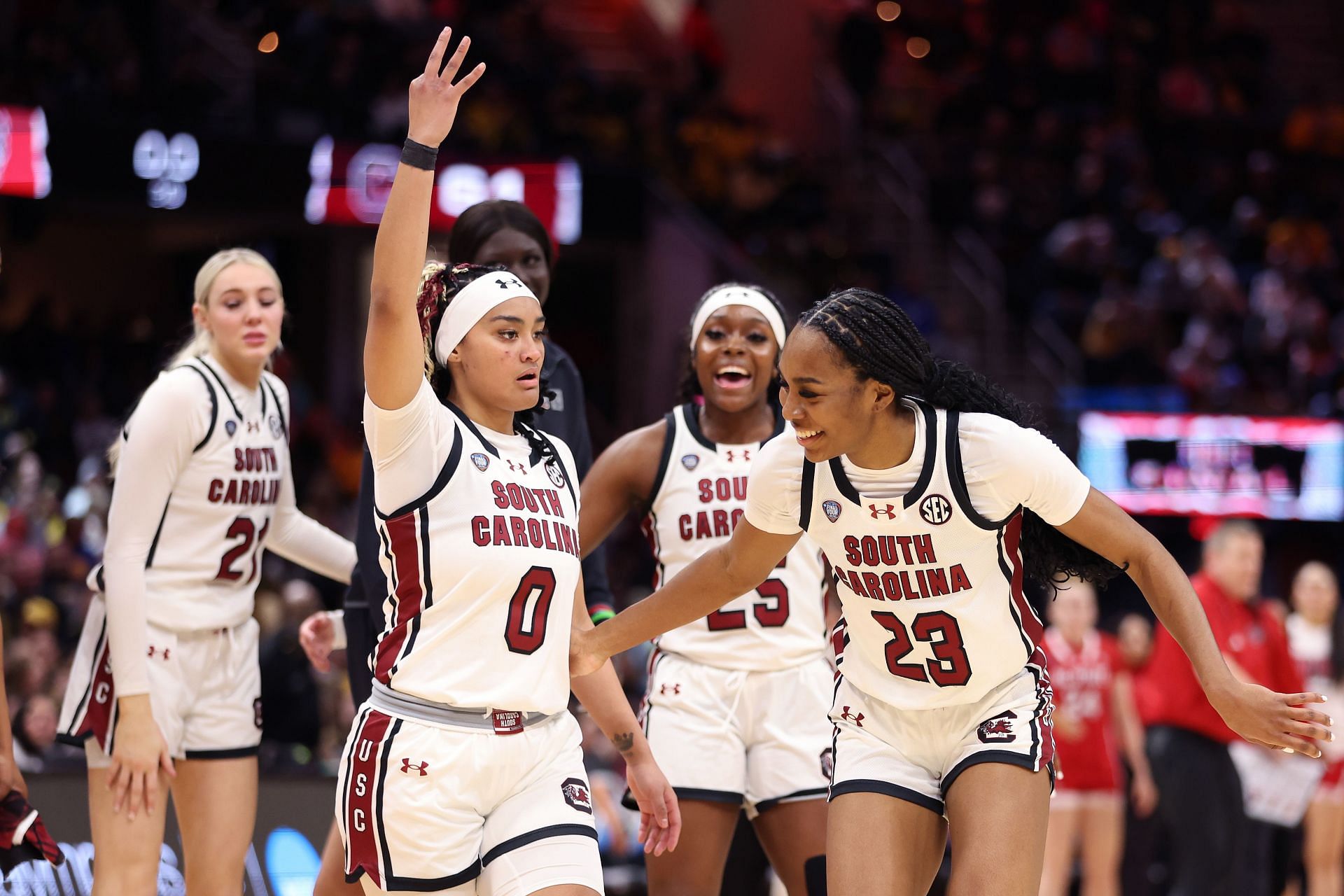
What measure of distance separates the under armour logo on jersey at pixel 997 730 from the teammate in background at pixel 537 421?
60.0 inches

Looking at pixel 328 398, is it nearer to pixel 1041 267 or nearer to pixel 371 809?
pixel 1041 267

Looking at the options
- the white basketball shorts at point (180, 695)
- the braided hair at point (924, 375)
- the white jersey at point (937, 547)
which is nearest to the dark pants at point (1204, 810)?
the braided hair at point (924, 375)

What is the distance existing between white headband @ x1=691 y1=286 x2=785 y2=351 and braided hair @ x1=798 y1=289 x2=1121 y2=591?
1040 mm

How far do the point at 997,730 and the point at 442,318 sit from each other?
1.66m

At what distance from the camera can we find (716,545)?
4820 mm

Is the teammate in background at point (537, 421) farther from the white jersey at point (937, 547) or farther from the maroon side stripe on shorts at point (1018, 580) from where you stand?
the maroon side stripe on shorts at point (1018, 580)

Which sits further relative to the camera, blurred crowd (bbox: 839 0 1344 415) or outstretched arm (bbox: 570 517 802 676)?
blurred crowd (bbox: 839 0 1344 415)

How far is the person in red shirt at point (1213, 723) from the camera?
8.48 meters

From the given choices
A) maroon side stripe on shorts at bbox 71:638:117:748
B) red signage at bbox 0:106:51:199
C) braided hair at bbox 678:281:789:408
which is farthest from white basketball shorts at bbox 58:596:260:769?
red signage at bbox 0:106:51:199

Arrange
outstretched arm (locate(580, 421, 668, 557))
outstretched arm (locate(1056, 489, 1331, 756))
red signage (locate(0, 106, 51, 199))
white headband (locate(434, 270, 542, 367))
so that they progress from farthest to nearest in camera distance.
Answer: red signage (locate(0, 106, 51, 199)) → outstretched arm (locate(580, 421, 668, 557)) → white headband (locate(434, 270, 542, 367)) → outstretched arm (locate(1056, 489, 1331, 756))

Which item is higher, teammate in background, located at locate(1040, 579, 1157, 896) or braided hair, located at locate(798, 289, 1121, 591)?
braided hair, located at locate(798, 289, 1121, 591)

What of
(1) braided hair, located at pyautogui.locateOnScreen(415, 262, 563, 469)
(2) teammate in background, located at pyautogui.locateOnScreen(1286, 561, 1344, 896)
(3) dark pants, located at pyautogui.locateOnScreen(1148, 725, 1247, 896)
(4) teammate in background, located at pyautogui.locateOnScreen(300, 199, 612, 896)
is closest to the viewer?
(1) braided hair, located at pyautogui.locateOnScreen(415, 262, 563, 469)

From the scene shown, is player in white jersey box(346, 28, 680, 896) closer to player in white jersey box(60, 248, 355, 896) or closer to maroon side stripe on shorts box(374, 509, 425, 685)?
maroon side stripe on shorts box(374, 509, 425, 685)

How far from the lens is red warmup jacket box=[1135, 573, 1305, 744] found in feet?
27.8
